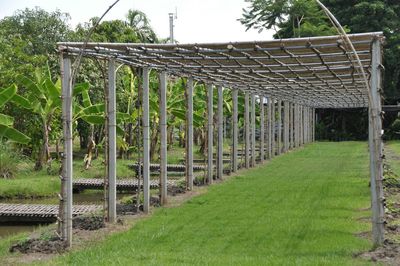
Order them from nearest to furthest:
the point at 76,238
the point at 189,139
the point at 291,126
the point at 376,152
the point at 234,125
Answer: the point at 376,152 → the point at 76,238 → the point at 189,139 → the point at 234,125 → the point at 291,126

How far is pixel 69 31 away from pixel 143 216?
18585 mm

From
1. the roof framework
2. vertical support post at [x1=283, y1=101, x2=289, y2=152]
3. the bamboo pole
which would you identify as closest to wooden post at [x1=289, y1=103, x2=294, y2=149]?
vertical support post at [x1=283, y1=101, x2=289, y2=152]

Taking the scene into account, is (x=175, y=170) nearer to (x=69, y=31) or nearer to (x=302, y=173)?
(x=302, y=173)

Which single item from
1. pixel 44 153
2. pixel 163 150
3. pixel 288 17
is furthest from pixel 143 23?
pixel 163 150

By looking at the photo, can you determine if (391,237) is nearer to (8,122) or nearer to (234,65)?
(234,65)

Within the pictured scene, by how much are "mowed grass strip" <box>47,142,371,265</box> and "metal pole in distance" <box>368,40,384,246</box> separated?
0.30 meters

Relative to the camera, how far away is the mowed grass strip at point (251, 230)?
723cm

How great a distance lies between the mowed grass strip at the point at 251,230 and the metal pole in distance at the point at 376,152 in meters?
0.30

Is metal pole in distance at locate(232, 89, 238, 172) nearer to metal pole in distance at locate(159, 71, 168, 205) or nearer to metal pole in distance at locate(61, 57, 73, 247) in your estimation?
metal pole in distance at locate(159, 71, 168, 205)

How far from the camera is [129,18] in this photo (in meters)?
35.4

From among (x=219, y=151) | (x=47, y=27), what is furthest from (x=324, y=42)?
(x=47, y=27)

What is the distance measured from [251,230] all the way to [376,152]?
7.61ft

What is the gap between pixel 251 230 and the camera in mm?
9008

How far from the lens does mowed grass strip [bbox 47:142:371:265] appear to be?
23.7 ft
